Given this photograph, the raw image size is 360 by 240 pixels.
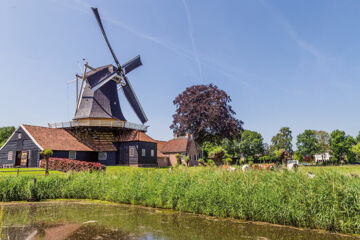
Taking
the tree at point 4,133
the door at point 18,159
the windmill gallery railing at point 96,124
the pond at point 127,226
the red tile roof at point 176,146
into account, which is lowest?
the pond at point 127,226

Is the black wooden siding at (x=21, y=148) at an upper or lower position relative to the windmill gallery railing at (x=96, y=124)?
lower

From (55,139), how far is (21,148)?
392 cm

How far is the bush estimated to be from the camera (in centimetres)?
1976

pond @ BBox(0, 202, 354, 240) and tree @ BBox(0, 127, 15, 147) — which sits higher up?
tree @ BBox(0, 127, 15, 147)

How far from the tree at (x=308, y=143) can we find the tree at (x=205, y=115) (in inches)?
1639

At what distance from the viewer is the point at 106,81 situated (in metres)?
32.8

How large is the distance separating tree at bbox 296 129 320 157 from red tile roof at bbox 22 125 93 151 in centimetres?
6344

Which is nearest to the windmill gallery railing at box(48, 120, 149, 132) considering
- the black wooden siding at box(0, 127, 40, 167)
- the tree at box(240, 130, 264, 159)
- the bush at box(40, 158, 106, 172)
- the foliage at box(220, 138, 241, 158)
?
the black wooden siding at box(0, 127, 40, 167)

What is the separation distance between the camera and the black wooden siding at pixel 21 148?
84.1 feet

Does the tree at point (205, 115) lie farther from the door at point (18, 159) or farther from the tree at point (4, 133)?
the tree at point (4, 133)

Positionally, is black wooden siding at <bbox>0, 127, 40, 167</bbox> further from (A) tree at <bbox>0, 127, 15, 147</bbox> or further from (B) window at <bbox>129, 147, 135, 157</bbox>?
(A) tree at <bbox>0, 127, 15, 147</bbox>

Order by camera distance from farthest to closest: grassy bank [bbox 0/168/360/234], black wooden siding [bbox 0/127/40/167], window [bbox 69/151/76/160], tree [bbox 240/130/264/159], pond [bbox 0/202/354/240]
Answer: tree [bbox 240/130/264/159] → window [bbox 69/151/76/160] → black wooden siding [bbox 0/127/40/167] → grassy bank [bbox 0/168/360/234] → pond [bbox 0/202/354/240]

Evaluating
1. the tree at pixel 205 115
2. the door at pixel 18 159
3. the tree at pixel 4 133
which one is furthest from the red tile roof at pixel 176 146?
the tree at pixel 4 133

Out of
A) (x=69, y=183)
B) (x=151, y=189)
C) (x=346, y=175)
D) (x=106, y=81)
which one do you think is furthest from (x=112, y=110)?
(x=346, y=175)
